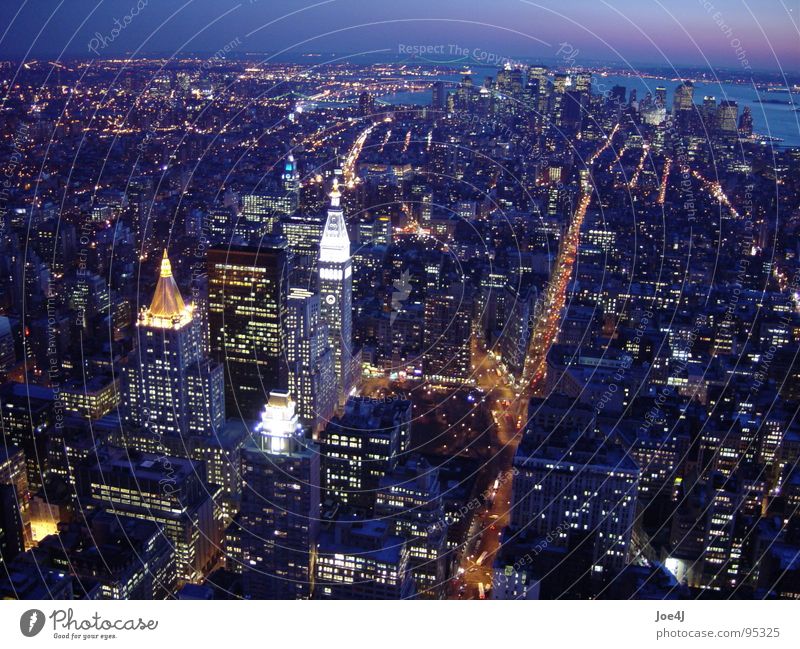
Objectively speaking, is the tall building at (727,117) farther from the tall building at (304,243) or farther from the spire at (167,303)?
the spire at (167,303)

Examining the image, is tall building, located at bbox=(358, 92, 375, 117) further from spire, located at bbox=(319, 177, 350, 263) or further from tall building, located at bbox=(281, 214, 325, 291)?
tall building, located at bbox=(281, 214, 325, 291)

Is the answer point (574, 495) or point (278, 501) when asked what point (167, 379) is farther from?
point (574, 495)

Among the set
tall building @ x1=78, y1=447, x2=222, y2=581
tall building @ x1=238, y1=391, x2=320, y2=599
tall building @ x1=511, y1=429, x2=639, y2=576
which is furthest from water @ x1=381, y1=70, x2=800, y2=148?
tall building @ x1=78, y1=447, x2=222, y2=581

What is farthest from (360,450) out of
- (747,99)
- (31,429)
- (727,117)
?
(727,117)

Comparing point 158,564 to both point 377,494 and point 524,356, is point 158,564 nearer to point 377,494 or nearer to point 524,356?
point 377,494

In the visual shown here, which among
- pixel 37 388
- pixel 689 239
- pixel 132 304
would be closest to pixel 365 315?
pixel 132 304

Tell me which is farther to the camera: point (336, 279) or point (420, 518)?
point (336, 279)
